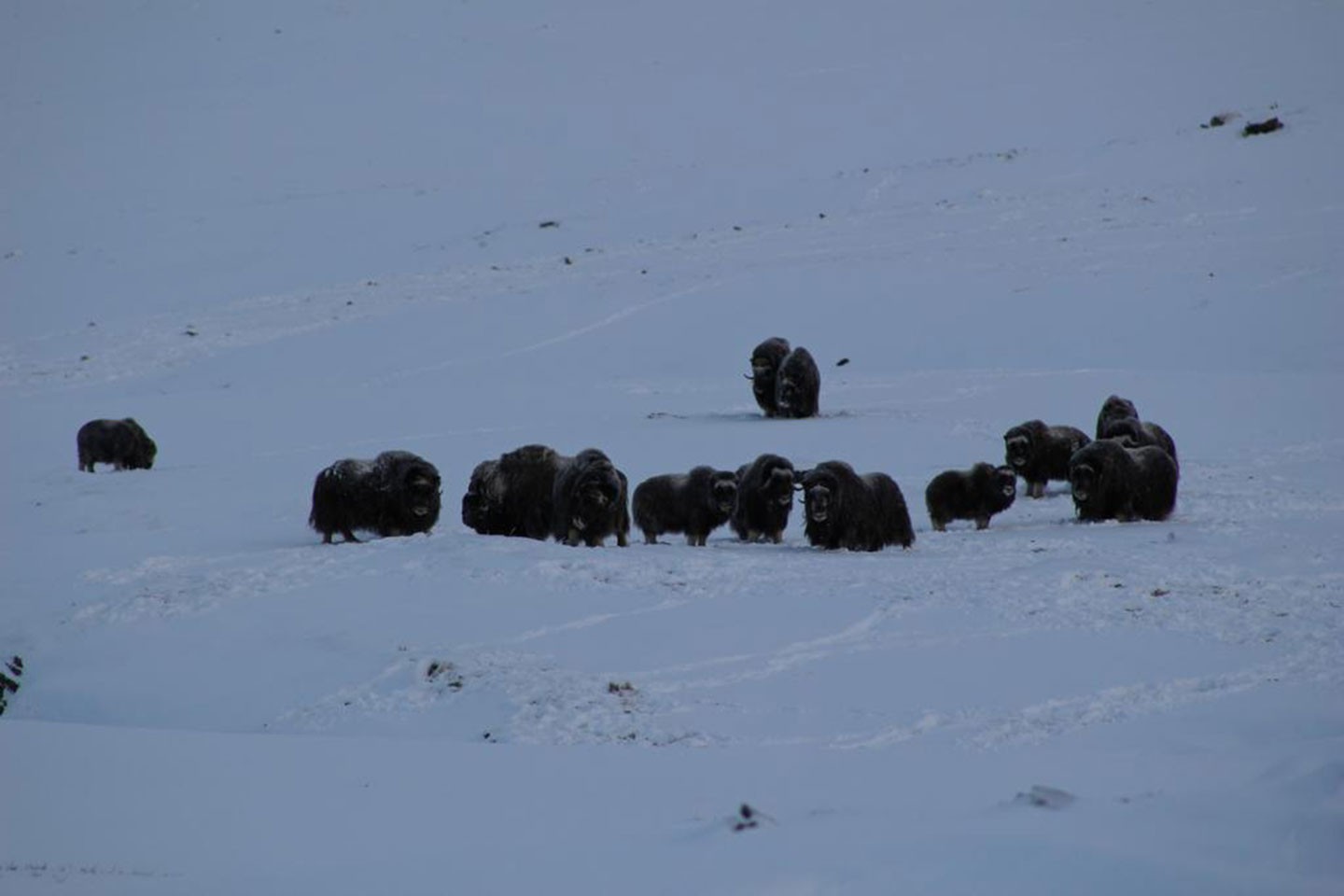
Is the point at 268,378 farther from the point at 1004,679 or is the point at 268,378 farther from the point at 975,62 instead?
the point at 975,62

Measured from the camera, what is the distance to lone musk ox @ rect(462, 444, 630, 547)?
592 inches

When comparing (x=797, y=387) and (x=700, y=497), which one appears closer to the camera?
(x=700, y=497)

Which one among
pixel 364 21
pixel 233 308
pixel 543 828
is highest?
pixel 364 21

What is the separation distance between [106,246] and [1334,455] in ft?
115

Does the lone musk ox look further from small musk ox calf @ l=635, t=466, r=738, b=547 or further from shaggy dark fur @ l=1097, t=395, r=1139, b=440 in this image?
shaggy dark fur @ l=1097, t=395, r=1139, b=440

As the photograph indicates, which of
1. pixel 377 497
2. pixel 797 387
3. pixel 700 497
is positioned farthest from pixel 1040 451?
pixel 377 497

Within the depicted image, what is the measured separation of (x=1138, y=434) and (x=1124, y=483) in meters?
2.18

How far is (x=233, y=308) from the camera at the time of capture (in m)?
37.8

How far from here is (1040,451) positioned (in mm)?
18172

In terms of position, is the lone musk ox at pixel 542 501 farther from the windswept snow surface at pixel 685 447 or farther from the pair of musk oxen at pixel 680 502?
the windswept snow surface at pixel 685 447

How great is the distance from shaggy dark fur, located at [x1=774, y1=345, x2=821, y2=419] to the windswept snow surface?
0.76 metres

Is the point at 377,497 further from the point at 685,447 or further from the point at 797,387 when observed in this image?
the point at 797,387

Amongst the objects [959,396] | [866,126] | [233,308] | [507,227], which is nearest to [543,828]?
[959,396]

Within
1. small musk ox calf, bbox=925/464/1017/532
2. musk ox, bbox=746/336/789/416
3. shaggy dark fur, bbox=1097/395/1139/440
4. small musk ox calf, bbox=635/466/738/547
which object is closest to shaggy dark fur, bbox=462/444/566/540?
small musk ox calf, bbox=635/466/738/547
